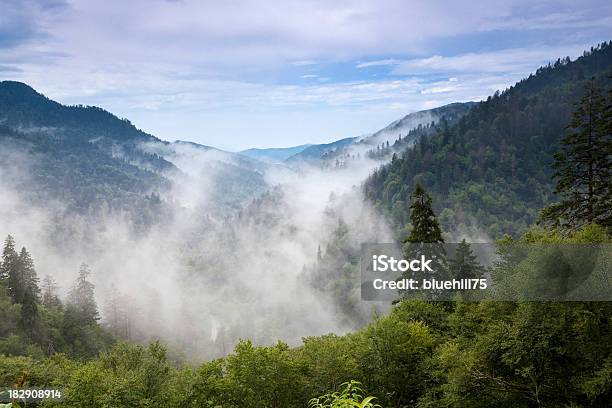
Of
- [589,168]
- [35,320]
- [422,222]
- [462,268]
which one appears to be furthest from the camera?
[35,320]

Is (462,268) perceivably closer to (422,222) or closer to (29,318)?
(422,222)

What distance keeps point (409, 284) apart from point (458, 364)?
15353mm

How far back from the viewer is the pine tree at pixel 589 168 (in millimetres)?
28766

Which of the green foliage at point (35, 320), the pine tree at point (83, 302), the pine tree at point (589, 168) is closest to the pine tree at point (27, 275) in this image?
the green foliage at point (35, 320)

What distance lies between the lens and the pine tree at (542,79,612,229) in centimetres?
2877

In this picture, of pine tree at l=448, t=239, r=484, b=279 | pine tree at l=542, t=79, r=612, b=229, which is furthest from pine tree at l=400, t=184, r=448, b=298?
pine tree at l=542, t=79, r=612, b=229

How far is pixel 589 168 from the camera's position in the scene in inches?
1159

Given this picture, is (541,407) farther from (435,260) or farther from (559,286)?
(435,260)

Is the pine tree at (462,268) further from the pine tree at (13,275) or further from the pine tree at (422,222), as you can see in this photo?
the pine tree at (13,275)

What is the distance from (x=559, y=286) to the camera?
67.5 feet

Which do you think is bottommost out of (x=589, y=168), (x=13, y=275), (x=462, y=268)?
(x=13, y=275)

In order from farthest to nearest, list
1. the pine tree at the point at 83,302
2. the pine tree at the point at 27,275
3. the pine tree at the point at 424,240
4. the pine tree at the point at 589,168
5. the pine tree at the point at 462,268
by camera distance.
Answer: the pine tree at the point at 83,302 < the pine tree at the point at 27,275 < the pine tree at the point at 462,268 < the pine tree at the point at 424,240 < the pine tree at the point at 589,168

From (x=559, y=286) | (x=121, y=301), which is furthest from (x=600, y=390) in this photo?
(x=121, y=301)

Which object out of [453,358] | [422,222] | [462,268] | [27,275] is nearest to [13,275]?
[27,275]
